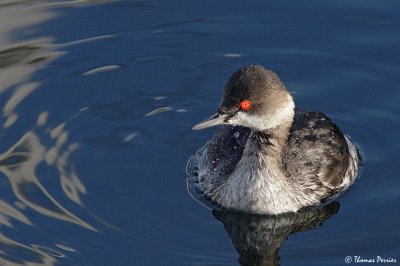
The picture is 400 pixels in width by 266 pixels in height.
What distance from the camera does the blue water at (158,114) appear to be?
11734mm

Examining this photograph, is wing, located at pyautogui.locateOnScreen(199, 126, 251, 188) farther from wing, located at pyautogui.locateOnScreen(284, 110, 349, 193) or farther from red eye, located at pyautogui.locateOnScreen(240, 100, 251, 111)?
red eye, located at pyautogui.locateOnScreen(240, 100, 251, 111)

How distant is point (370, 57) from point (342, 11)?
112cm

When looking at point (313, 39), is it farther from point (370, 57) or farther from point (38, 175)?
point (38, 175)

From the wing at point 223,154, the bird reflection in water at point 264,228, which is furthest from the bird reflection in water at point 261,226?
the wing at point 223,154

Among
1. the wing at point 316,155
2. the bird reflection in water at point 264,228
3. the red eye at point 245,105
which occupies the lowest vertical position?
the bird reflection in water at point 264,228

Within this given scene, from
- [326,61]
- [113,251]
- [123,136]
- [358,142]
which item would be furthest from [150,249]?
[326,61]

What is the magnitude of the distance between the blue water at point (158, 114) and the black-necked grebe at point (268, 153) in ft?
0.78

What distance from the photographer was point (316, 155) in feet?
41.5

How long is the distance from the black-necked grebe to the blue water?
0.78 ft

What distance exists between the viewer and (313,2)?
15.7 meters

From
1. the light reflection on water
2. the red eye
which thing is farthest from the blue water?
the red eye

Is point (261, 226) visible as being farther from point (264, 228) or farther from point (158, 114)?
point (158, 114)

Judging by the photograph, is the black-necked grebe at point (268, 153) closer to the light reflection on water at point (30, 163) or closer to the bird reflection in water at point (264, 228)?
the bird reflection in water at point (264, 228)

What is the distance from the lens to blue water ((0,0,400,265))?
11.7m
